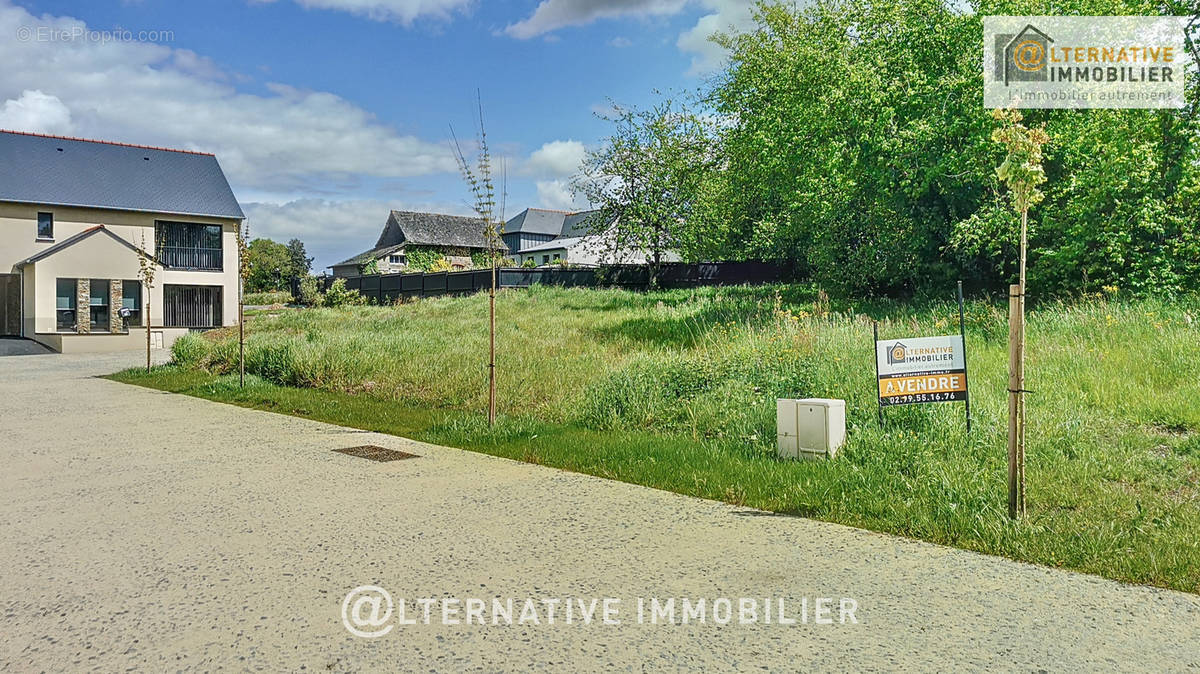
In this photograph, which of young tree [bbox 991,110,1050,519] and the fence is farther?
the fence

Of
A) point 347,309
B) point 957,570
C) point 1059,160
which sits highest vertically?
point 1059,160

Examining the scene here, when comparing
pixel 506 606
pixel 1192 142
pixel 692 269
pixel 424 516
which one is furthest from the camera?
pixel 692 269

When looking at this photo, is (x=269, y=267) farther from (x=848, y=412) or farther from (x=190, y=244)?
(x=848, y=412)

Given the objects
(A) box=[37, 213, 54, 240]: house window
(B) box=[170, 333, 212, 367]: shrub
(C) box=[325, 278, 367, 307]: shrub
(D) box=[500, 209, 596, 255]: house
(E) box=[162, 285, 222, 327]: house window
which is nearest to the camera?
(B) box=[170, 333, 212, 367]: shrub

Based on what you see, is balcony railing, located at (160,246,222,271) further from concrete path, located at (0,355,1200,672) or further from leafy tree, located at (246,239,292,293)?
concrete path, located at (0,355,1200,672)

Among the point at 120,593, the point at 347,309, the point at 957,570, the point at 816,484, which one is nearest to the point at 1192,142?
the point at 816,484

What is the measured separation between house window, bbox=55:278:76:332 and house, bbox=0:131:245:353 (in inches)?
1.4

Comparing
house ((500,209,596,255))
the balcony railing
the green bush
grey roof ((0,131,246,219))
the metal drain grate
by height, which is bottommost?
the metal drain grate

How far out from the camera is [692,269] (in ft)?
113

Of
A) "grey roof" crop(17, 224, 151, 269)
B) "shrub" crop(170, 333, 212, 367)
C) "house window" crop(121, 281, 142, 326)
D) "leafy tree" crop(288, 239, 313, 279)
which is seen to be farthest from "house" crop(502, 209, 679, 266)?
"shrub" crop(170, 333, 212, 367)

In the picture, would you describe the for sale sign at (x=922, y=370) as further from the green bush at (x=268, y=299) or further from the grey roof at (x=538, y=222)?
the grey roof at (x=538, y=222)

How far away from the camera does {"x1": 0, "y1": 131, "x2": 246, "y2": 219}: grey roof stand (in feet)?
105

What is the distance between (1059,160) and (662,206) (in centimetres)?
1975

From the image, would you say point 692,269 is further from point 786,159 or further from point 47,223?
point 47,223
